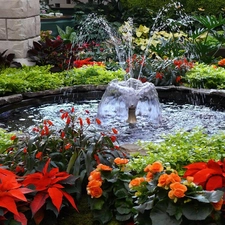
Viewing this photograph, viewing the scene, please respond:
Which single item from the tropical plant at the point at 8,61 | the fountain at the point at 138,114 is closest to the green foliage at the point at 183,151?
the fountain at the point at 138,114

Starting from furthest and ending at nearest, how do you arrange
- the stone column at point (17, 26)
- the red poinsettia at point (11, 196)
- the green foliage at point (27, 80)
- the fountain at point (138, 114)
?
the stone column at point (17, 26), the green foliage at point (27, 80), the fountain at point (138, 114), the red poinsettia at point (11, 196)

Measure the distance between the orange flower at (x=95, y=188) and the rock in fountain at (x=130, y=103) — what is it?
3.58m

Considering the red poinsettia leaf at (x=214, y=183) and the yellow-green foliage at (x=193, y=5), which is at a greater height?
the red poinsettia leaf at (x=214, y=183)

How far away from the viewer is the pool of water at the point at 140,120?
6.21 m

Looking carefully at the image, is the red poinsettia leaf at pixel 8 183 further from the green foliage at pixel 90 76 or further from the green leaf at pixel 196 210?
the green foliage at pixel 90 76

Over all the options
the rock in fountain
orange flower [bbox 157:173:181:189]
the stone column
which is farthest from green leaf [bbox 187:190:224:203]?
the stone column

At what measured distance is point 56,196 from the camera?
120 inches

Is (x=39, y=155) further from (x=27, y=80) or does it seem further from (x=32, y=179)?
(x=27, y=80)

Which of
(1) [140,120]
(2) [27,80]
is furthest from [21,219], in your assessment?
(2) [27,80]

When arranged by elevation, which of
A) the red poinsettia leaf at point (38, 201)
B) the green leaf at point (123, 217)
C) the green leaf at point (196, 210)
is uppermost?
the green leaf at point (196, 210)

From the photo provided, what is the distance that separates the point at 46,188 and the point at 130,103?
11.9 feet

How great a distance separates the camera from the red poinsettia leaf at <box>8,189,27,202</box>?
116 inches

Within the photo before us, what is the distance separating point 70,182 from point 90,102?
4913 mm

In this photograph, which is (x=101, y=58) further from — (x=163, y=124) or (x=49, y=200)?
(x=49, y=200)
